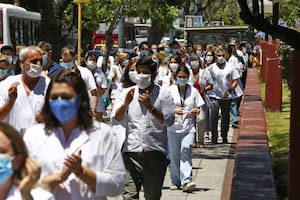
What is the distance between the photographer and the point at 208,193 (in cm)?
1128

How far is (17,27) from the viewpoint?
29.8 metres

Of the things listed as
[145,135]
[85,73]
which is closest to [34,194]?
[145,135]

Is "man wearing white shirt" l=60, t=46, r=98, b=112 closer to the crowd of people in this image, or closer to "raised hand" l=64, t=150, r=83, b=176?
the crowd of people

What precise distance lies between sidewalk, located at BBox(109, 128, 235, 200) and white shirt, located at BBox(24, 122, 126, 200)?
4518 millimetres

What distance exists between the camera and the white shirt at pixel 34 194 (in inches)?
159

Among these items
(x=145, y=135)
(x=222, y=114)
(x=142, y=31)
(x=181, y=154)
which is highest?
(x=145, y=135)

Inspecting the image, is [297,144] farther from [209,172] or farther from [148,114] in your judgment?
[209,172]

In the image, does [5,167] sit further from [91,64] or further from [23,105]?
[91,64]

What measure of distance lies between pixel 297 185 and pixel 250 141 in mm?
4677

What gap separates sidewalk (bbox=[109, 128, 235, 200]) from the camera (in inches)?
434

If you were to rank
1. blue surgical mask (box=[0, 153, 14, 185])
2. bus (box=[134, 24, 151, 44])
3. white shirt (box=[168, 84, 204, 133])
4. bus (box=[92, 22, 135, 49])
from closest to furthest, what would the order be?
blue surgical mask (box=[0, 153, 14, 185]), white shirt (box=[168, 84, 204, 133]), bus (box=[92, 22, 135, 49]), bus (box=[134, 24, 151, 44])

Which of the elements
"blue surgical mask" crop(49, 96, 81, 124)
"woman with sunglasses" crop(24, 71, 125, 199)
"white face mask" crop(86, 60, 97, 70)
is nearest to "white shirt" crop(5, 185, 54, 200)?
"woman with sunglasses" crop(24, 71, 125, 199)

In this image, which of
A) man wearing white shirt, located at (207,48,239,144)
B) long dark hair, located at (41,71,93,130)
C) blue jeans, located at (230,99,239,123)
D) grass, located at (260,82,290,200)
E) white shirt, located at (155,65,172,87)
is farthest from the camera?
blue jeans, located at (230,99,239,123)

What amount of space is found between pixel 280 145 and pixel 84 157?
1013 cm
